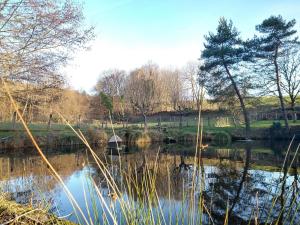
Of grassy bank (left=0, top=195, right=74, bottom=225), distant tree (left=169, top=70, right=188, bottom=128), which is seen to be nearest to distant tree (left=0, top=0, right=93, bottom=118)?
grassy bank (left=0, top=195, right=74, bottom=225)

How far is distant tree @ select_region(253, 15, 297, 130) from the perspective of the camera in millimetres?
24031

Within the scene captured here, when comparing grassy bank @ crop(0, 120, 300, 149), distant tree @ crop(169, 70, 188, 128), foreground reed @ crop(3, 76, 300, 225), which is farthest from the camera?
distant tree @ crop(169, 70, 188, 128)

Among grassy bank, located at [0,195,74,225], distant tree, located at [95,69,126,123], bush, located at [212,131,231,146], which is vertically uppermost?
distant tree, located at [95,69,126,123]

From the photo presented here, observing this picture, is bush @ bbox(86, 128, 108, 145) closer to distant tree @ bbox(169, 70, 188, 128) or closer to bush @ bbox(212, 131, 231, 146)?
bush @ bbox(212, 131, 231, 146)

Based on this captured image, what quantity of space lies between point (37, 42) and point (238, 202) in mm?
5525

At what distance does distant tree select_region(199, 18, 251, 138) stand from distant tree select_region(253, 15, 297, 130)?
132 centimetres

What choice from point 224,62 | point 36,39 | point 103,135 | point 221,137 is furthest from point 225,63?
point 36,39

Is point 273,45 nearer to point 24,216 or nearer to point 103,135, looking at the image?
point 103,135

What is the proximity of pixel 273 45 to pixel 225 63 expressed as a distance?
4014 mm

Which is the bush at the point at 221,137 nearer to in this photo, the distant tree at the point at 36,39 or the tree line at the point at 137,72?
the tree line at the point at 137,72

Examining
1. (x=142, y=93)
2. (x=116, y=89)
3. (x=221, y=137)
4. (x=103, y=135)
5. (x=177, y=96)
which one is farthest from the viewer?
(x=177, y=96)

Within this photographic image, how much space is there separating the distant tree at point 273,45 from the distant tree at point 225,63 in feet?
4.32

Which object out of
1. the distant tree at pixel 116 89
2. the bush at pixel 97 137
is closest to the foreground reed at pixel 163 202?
the distant tree at pixel 116 89

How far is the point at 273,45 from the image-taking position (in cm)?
2445
